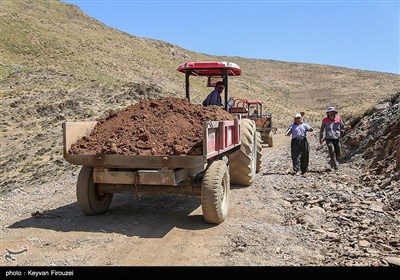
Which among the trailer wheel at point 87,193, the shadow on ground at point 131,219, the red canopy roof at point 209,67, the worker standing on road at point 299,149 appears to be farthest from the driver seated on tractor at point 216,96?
the trailer wheel at point 87,193

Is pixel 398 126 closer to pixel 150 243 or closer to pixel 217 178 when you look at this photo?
pixel 217 178

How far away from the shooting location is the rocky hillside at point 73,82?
1808cm

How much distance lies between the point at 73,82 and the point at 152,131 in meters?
23.0

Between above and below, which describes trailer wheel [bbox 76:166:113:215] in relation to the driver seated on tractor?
below

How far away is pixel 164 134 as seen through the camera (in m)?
6.41

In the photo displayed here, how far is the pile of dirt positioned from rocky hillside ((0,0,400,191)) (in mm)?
6340

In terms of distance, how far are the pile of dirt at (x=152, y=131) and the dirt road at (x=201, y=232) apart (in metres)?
1.09

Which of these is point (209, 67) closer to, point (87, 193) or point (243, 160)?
point (243, 160)

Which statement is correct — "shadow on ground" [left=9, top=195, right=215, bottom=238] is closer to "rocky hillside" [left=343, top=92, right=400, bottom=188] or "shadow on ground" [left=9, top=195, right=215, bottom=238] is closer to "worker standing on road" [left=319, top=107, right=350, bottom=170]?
"rocky hillside" [left=343, top=92, right=400, bottom=188]

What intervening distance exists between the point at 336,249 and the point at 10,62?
126ft

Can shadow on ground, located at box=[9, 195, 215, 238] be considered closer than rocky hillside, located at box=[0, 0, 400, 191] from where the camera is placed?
Yes

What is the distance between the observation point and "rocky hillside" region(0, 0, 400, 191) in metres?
18.1

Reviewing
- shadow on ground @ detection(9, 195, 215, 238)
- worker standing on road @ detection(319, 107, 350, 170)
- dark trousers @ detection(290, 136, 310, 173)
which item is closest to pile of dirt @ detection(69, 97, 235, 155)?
shadow on ground @ detection(9, 195, 215, 238)

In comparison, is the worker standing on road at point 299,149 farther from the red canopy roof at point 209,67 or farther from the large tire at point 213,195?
the large tire at point 213,195
